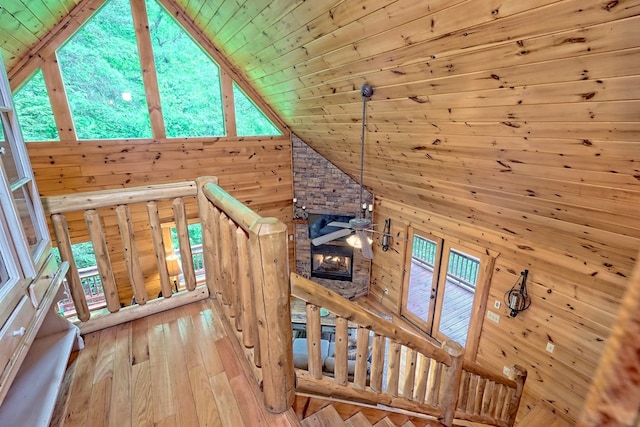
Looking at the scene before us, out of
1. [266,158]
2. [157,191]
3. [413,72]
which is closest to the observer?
[157,191]

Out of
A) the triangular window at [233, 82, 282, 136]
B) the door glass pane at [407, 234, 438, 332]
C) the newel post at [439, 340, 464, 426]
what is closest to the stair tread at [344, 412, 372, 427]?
the newel post at [439, 340, 464, 426]

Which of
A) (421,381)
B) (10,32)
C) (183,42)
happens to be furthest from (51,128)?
(421,381)

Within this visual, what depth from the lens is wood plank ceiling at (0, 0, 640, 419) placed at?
65.2 inches

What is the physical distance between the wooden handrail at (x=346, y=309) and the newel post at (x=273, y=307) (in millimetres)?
62

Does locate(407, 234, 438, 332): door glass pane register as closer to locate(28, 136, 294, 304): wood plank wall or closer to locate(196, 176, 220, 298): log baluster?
locate(28, 136, 294, 304): wood plank wall

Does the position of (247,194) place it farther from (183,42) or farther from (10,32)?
(10,32)

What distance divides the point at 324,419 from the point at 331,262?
494cm

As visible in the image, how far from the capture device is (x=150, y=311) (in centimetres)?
210

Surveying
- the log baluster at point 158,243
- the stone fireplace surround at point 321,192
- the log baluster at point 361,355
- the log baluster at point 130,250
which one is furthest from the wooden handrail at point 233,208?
the stone fireplace surround at point 321,192

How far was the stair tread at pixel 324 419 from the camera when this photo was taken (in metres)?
1.45

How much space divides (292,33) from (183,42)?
256 cm

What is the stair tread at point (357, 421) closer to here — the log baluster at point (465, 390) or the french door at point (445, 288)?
the log baluster at point (465, 390)

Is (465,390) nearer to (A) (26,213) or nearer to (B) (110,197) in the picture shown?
(B) (110,197)

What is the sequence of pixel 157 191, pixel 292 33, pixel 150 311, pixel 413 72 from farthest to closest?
pixel 292 33, pixel 413 72, pixel 150 311, pixel 157 191
